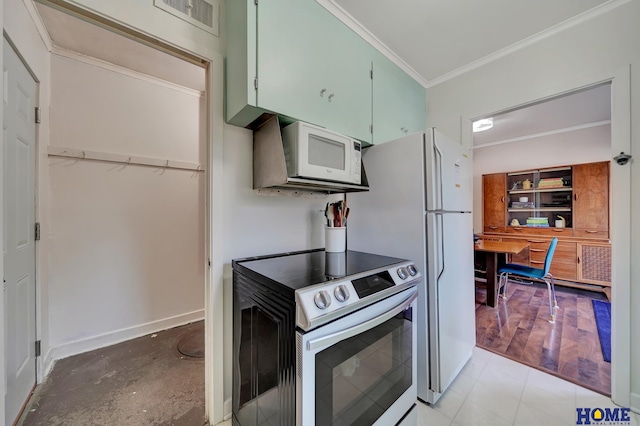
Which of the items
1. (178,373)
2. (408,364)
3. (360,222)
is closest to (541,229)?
(360,222)

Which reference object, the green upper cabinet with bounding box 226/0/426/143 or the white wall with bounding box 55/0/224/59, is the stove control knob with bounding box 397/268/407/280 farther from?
the white wall with bounding box 55/0/224/59

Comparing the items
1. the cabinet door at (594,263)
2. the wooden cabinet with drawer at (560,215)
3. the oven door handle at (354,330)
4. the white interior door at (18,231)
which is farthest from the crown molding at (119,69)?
the cabinet door at (594,263)

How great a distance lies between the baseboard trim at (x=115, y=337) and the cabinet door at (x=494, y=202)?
5101mm

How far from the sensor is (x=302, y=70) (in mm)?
1317

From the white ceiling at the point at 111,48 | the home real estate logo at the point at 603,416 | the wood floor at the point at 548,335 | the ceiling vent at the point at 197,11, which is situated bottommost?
the home real estate logo at the point at 603,416

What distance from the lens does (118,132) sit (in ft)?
A: 7.43

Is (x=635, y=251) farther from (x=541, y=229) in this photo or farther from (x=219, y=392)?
(x=541, y=229)

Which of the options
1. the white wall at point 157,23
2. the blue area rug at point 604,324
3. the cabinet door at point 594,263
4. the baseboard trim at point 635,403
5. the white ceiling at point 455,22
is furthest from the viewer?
the cabinet door at point 594,263

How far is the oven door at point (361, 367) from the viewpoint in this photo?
86 centimetres

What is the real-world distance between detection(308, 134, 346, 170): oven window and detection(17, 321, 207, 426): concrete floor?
167 cm

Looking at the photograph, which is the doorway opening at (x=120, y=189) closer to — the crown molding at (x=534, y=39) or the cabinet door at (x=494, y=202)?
the crown molding at (x=534, y=39)

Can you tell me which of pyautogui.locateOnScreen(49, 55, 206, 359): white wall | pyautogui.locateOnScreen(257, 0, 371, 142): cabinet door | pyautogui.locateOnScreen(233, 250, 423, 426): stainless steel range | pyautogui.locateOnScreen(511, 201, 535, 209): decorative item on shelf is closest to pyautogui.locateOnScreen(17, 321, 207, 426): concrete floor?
pyautogui.locateOnScreen(49, 55, 206, 359): white wall

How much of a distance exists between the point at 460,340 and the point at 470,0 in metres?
2.29

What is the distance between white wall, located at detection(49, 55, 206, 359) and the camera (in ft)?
6.67
